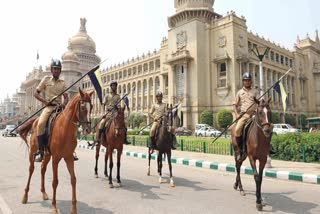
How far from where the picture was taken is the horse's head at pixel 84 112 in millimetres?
4633

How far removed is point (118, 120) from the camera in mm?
6832

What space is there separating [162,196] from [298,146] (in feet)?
24.4

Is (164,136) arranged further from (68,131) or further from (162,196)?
(68,131)

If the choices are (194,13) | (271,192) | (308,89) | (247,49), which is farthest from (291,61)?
(271,192)

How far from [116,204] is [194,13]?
4782 centimetres

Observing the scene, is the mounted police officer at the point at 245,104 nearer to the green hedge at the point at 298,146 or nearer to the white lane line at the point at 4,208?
the white lane line at the point at 4,208

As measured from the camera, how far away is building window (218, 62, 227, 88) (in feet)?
141

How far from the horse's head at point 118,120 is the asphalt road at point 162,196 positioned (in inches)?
57.5

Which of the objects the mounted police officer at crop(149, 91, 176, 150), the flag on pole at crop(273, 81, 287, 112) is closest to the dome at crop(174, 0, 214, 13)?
the flag on pole at crop(273, 81, 287, 112)

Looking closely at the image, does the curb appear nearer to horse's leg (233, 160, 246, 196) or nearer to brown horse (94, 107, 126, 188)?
horse's leg (233, 160, 246, 196)

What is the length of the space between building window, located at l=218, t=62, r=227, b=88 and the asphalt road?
36059mm

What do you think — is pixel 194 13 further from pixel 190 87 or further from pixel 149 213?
pixel 149 213

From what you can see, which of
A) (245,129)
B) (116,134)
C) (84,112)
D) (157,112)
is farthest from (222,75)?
(84,112)

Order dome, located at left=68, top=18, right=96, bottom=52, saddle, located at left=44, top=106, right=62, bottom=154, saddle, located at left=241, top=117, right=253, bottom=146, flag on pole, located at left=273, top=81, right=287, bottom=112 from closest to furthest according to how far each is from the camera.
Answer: saddle, located at left=44, top=106, right=62, bottom=154, saddle, located at left=241, top=117, right=253, bottom=146, flag on pole, located at left=273, top=81, right=287, bottom=112, dome, located at left=68, top=18, right=96, bottom=52
